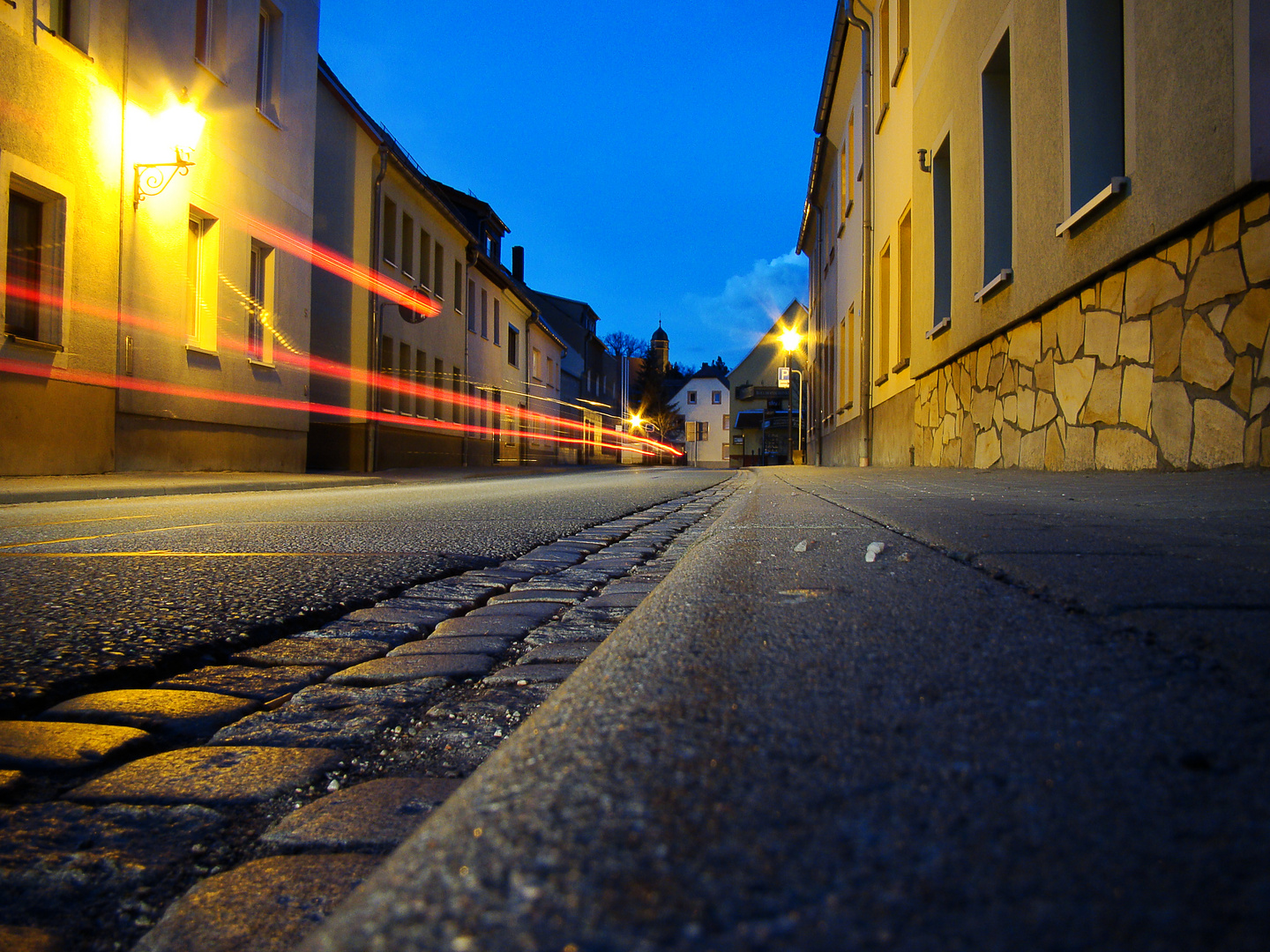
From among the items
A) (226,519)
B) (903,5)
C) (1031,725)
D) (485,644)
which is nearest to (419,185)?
(903,5)

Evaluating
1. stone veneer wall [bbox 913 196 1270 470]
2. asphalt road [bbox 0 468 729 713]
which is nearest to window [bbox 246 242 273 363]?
asphalt road [bbox 0 468 729 713]

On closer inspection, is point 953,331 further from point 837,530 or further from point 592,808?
point 592,808

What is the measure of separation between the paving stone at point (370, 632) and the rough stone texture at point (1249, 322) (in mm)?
3588

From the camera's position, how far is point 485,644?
6.02 feet

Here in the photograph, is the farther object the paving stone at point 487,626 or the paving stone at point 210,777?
the paving stone at point 487,626

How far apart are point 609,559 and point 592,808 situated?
280 centimetres

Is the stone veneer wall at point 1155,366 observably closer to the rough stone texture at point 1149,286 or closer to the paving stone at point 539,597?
the rough stone texture at point 1149,286

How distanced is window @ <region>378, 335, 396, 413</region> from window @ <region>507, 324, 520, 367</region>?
11901 millimetres

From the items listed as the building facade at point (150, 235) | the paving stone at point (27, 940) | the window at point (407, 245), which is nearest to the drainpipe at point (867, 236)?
the building facade at point (150, 235)

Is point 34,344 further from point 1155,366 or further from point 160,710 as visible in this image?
point 1155,366

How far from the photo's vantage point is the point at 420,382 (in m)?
20.6

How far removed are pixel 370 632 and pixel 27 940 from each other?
3.86 feet

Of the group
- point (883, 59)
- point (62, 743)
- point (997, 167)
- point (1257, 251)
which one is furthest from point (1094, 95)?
point (883, 59)

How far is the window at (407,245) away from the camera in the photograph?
20125 mm
